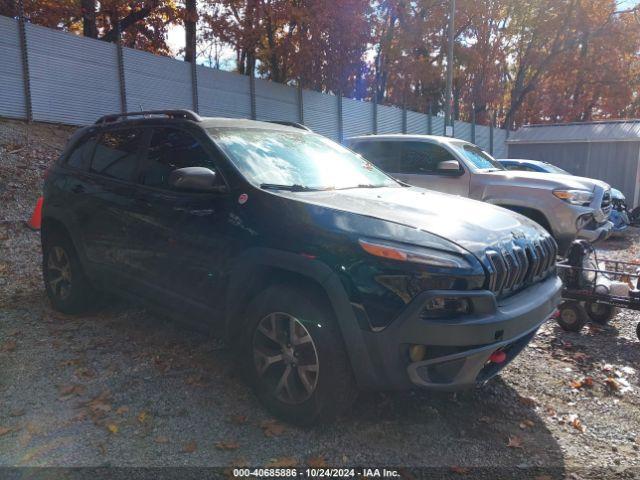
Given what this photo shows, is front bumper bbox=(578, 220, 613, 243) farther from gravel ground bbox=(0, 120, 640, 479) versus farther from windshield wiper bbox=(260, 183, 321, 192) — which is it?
windshield wiper bbox=(260, 183, 321, 192)

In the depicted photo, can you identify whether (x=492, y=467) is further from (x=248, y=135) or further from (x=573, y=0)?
(x=573, y=0)

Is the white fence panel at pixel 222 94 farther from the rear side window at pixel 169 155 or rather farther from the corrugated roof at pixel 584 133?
the rear side window at pixel 169 155

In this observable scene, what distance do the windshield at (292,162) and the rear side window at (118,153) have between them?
2.94ft

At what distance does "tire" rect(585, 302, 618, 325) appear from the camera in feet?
16.8

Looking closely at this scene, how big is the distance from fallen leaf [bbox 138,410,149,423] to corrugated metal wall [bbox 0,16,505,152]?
407 inches

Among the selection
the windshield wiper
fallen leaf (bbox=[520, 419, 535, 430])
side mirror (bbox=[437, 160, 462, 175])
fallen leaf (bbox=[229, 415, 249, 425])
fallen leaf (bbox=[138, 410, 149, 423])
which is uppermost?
side mirror (bbox=[437, 160, 462, 175])

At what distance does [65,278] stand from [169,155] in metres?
1.89

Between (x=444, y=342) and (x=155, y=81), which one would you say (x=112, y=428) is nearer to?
(x=444, y=342)

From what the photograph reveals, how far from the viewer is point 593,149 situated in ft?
61.4

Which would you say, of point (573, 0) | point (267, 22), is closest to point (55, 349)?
point (267, 22)

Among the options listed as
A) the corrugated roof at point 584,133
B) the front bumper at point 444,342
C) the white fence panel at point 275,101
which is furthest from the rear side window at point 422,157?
the corrugated roof at point 584,133

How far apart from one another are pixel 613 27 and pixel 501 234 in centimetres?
3162

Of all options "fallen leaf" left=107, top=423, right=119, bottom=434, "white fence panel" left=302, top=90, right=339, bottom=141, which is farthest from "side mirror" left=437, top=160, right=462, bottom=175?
"white fence panel" left=302, top=90, right=339, bottom=141

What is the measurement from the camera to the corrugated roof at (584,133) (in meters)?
18.1
